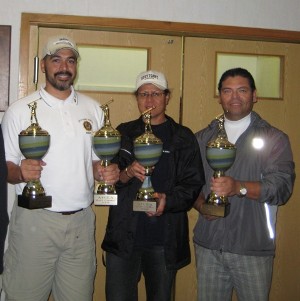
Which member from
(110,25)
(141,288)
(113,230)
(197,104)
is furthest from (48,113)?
(141,288)

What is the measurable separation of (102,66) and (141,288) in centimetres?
154

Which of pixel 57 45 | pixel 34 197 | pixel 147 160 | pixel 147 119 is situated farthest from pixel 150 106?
pixel 34 197

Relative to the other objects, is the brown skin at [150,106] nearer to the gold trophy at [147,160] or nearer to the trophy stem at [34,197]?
the gold trophy at [147,160]

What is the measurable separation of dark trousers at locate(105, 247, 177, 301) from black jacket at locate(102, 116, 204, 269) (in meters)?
0.05

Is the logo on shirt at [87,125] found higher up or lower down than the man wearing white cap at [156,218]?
higher up

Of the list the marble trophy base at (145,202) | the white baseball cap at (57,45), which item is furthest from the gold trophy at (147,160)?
the white baseball cap at (57,45)

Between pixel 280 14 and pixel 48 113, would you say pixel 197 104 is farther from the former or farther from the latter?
pixel 48 113

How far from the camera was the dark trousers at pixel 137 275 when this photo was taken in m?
1.98

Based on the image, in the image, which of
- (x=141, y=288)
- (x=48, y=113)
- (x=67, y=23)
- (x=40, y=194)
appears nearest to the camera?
(x=40, y=194)

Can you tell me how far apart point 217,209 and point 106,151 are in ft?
1.93

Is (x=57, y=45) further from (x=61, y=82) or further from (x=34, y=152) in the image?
(x=34, y=152)

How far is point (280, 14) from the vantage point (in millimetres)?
2850

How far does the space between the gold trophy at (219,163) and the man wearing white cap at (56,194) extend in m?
0.46

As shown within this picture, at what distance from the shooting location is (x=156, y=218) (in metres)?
2.01
